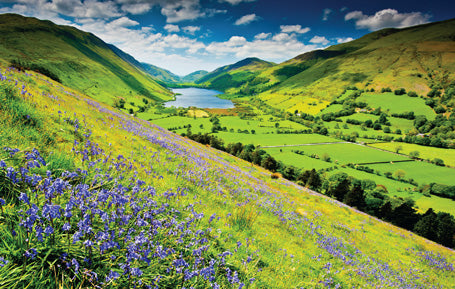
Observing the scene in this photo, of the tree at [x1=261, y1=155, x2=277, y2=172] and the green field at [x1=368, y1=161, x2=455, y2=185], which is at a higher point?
the green field at [x1=368, y1=161, x2=455, y2=185]

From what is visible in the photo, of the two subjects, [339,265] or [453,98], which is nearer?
[339,265]

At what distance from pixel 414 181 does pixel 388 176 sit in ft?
31.4

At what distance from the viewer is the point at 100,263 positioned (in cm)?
240

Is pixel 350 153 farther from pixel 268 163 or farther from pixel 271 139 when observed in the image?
pixel 268 163

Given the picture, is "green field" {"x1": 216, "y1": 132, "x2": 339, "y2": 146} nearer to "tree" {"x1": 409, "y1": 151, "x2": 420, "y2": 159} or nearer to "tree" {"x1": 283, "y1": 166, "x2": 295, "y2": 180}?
"tree" {"x1": 283, "y1": 166, "x2": 295, "y2": 180}

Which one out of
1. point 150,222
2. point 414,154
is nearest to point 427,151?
point 414,154

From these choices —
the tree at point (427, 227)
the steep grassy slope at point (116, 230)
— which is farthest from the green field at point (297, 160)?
the steep grassy slope at point (116, 230)

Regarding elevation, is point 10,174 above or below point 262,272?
above

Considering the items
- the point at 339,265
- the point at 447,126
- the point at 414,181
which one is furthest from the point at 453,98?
the point at 339,265

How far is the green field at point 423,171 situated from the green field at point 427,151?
36.2ft

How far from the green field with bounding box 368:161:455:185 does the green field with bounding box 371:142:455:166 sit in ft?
36.2

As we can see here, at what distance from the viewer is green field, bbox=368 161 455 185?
8738cm

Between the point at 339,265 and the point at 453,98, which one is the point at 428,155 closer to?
the point at 453,98

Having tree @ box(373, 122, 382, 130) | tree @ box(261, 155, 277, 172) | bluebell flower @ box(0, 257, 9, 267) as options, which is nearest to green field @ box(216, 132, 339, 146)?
tree @ box(261, 155, 277, 172)
